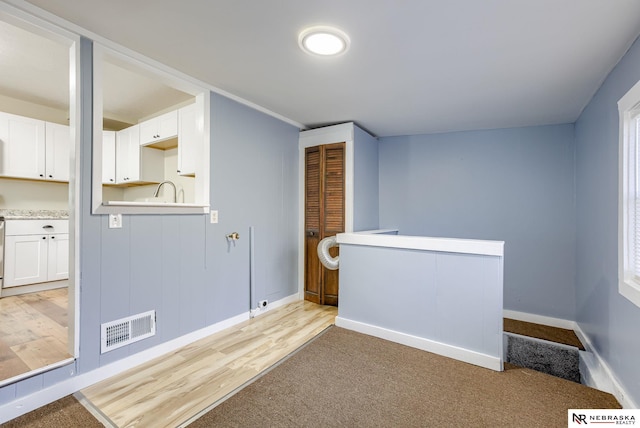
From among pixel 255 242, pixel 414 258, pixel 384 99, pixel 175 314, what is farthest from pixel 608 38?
pixel 175 314

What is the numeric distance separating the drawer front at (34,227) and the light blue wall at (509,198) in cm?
461

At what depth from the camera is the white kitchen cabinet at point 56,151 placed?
3.72 m

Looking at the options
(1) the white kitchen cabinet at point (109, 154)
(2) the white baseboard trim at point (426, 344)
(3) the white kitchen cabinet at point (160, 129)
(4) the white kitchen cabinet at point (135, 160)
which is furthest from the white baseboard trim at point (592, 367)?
(1) the white kitchen cabinet at point (109, 154)

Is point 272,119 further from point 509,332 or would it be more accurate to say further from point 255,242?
point 509,332

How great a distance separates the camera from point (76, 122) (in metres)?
1.86

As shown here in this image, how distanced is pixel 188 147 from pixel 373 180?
8.21 feet

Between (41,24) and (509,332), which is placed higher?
(41,24)

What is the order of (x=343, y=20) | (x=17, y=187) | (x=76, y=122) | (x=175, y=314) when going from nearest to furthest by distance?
(x=343, y=20) → (x=76, y=122) → (x=175, y=314) → (x=17, y=187)

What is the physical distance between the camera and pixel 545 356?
110 inches

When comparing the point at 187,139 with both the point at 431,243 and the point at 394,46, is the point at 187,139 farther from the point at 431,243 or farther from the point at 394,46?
the point at 431,243

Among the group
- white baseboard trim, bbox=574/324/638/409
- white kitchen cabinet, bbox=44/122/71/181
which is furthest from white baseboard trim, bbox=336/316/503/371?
white kitchen cabinet, bbox=44/122/71/181

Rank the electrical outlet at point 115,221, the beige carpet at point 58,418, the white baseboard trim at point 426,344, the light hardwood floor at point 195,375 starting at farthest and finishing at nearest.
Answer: the white baseboard trim at point 426,344 < the electrical outlet at point 115,221 < the light hardwood floor at point 195,375 < the beige carpet at point 58,418

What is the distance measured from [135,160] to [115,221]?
2055 millimetres

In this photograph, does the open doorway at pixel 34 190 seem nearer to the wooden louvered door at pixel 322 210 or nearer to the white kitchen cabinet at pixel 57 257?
the white kitchen cabinet at pixel 57 257
